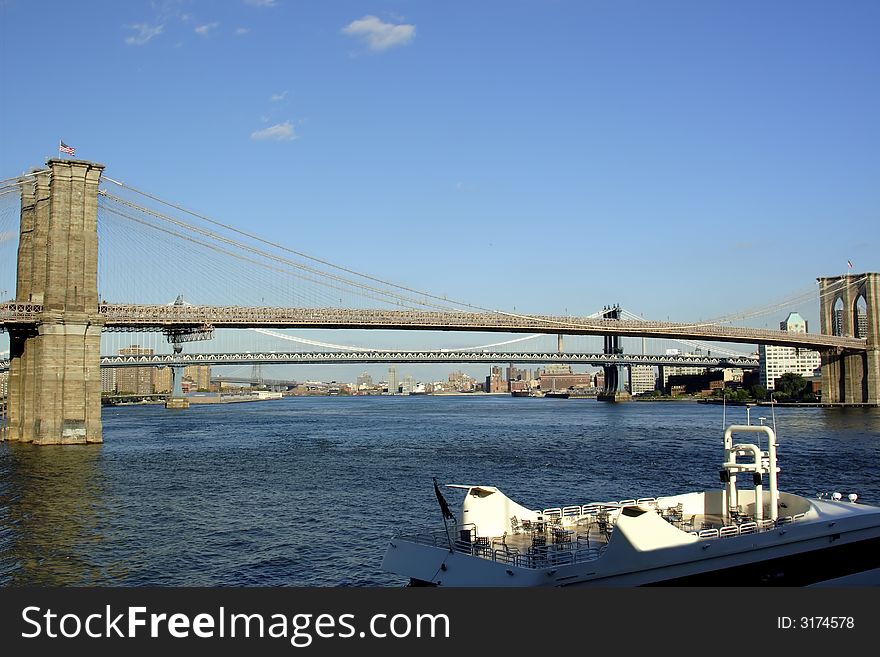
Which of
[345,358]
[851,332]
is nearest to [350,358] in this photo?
[345,358]

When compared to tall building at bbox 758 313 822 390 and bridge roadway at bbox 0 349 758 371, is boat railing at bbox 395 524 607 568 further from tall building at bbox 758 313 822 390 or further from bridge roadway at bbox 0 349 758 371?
tall building at bbox 758 313 822 390

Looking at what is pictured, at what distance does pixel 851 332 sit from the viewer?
103 metres

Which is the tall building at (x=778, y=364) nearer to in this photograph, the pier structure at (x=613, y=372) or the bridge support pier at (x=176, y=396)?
the pier structure at (x=613, y=372)

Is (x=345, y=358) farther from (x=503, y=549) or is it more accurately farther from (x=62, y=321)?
(x=503, y=549)

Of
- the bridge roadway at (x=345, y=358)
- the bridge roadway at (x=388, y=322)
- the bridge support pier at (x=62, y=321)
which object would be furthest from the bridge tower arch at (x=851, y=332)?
the bridge support pier at (x=62, y=321)

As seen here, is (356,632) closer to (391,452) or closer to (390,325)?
(391,452)

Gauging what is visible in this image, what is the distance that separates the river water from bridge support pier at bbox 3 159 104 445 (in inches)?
76.5

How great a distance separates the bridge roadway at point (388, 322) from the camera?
2081 inches

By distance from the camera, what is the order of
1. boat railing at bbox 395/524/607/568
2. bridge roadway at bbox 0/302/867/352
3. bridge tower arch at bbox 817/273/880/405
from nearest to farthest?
boat railing at bbox 395/524/607/568
bridge roadway at bbox 0/302/867/352
bridge tower arch at bbox 817/273/880/405

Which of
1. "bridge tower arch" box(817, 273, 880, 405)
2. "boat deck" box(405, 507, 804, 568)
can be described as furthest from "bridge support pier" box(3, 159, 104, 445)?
"bridge tower arch" box(817, 273, 880, 405)

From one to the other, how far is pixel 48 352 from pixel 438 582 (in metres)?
38.5

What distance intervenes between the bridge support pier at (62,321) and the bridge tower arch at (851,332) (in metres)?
84.6

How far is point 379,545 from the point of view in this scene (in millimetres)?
20844

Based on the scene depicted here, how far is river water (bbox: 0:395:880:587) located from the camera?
1925 centimetres
